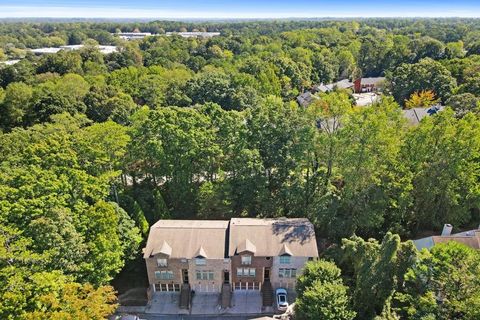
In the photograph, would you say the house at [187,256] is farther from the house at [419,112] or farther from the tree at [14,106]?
the house at [419,112]

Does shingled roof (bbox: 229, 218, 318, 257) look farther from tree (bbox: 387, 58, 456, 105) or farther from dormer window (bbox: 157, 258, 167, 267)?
tree (bbox: 387, 58, 456, 105)

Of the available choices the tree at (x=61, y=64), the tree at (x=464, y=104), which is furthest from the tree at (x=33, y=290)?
the tree at (x=61, y=64)

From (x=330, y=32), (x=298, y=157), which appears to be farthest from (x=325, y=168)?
(x=330, y=32)

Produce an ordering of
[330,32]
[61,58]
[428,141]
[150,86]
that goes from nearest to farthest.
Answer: [428,141], [150,86], [61,58], [330,32]

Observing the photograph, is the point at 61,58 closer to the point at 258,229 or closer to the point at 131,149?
the point at 131,149

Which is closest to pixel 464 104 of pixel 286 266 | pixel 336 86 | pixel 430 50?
pixel 336 86

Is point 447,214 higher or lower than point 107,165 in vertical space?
lower

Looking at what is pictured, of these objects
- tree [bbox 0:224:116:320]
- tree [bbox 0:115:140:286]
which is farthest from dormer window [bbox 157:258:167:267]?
tree [bbox 0:224:116:320]
